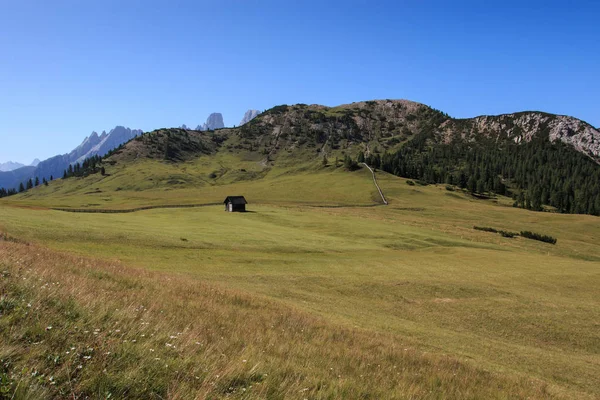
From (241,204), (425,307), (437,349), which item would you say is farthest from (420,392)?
(241,204)

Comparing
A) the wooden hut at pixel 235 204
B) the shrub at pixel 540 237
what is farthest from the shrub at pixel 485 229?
the wooden hut at pixel 235 204

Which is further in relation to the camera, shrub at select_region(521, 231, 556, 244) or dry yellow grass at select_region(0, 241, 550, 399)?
shrub at select_region(521, 231, 556, 244)

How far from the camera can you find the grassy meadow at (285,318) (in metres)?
6.16

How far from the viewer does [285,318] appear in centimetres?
1573

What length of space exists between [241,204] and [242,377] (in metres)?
105

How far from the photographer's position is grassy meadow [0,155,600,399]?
6.16 meters

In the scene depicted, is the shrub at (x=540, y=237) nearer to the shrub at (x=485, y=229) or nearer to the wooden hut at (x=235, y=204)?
the shrub at (x=485, y=229)

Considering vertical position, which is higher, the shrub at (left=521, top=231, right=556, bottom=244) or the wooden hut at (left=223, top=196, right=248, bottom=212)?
the wooden hut at (left=223, top=196, right=248, bottom=212)

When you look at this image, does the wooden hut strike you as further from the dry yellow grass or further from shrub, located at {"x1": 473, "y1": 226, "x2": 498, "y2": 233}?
the dry yellow grass

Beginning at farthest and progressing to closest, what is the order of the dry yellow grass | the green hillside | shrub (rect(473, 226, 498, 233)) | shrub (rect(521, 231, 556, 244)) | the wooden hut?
the wooden hut
shrub (rect(473, 226, 498, 233))
shrub (rect(521, 231, 556, 244))
the green hillside
the dry yellow grass

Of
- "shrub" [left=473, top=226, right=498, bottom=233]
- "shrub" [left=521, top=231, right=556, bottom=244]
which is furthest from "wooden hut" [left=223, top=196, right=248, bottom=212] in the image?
"shrub" [left=521, top=231, right=556, bottom=244]

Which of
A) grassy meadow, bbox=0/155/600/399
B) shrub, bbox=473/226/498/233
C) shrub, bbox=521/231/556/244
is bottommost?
shrub, bbox=521/231/556/244

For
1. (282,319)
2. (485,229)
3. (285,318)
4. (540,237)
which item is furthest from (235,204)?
(282,319)

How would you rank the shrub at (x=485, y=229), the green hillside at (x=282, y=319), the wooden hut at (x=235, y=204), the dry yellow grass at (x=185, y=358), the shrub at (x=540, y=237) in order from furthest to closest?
the wooden hut at (x=235, y=204) → the shrub at (x=485, y=229) → the shrub at (x=540, y=237) → the green hillside at (x=282, y=319) → the dry yellow grass at (x=185, y=358)
